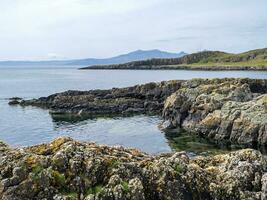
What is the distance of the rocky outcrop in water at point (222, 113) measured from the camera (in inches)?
2219

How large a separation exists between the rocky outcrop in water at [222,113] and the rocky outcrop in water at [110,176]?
3894cm

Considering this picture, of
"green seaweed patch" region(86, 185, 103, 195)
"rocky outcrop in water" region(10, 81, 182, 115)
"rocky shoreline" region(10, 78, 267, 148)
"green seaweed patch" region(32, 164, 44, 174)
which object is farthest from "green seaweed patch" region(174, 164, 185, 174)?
"rocky outcrop in water" region(10, 81, 182, 115)

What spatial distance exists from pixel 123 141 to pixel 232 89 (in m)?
23.3

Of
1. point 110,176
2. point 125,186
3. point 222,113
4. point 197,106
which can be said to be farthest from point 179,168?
point 197,106

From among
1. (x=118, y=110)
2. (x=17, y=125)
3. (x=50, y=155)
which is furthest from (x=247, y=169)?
(x=118, y=110)

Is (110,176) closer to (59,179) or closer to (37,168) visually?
(59,179)

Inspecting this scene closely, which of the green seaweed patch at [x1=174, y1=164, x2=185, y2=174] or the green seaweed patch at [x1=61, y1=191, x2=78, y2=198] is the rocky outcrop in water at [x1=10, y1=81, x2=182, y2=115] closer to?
the green seaweed patch at [x1=174, y1=164, x2=185, y2=174]

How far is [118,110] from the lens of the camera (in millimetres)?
91812

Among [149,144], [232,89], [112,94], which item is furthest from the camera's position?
[112,94]

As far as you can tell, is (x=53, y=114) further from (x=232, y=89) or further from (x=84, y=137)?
(x=232, y=89)

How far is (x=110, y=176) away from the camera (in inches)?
637

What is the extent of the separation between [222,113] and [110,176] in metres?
48.2

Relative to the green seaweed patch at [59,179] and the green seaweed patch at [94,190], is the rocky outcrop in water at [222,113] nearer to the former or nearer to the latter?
the green seaweed patch at [94,190]

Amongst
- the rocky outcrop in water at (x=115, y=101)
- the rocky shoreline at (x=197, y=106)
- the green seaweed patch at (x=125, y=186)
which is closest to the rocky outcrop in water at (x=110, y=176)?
the green seaweed patch at (x=125, y=186)
